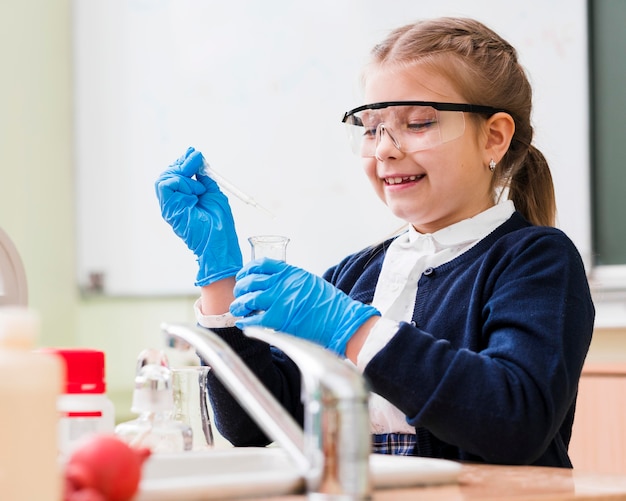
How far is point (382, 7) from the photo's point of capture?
2.51 metres

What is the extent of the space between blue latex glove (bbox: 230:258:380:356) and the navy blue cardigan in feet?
0.24

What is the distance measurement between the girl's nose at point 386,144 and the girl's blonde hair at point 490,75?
0.39 feet

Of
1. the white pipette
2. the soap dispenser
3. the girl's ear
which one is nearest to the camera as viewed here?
the soap dispenser

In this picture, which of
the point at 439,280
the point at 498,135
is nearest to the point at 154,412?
the point at 439,280

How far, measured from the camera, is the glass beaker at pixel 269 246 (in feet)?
3.96

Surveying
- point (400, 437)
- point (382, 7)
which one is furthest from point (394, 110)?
point (382, 7)

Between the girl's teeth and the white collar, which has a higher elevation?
the girl's teeth

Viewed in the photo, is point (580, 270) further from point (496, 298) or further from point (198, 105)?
point (198, 105)

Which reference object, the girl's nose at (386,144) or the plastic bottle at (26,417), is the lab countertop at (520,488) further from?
the girl's nose at (386,144)

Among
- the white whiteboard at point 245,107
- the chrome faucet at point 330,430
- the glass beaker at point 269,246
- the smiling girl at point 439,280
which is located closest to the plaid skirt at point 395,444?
the smiling girl at point 439,280

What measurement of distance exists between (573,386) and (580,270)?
175 mm

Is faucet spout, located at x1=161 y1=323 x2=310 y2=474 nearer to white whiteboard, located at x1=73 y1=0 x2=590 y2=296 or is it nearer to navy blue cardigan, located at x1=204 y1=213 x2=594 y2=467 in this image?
navy blue cardigan, located at x1=204 y1=213 x2=594 y2=467

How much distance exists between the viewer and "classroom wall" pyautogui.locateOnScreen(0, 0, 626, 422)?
9.23ft

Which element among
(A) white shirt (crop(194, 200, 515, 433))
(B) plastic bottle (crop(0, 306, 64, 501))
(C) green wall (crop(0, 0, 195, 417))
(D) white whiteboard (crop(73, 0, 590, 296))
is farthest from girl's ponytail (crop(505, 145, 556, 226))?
(C) green wall (crop(0, 0, 195, 417))
